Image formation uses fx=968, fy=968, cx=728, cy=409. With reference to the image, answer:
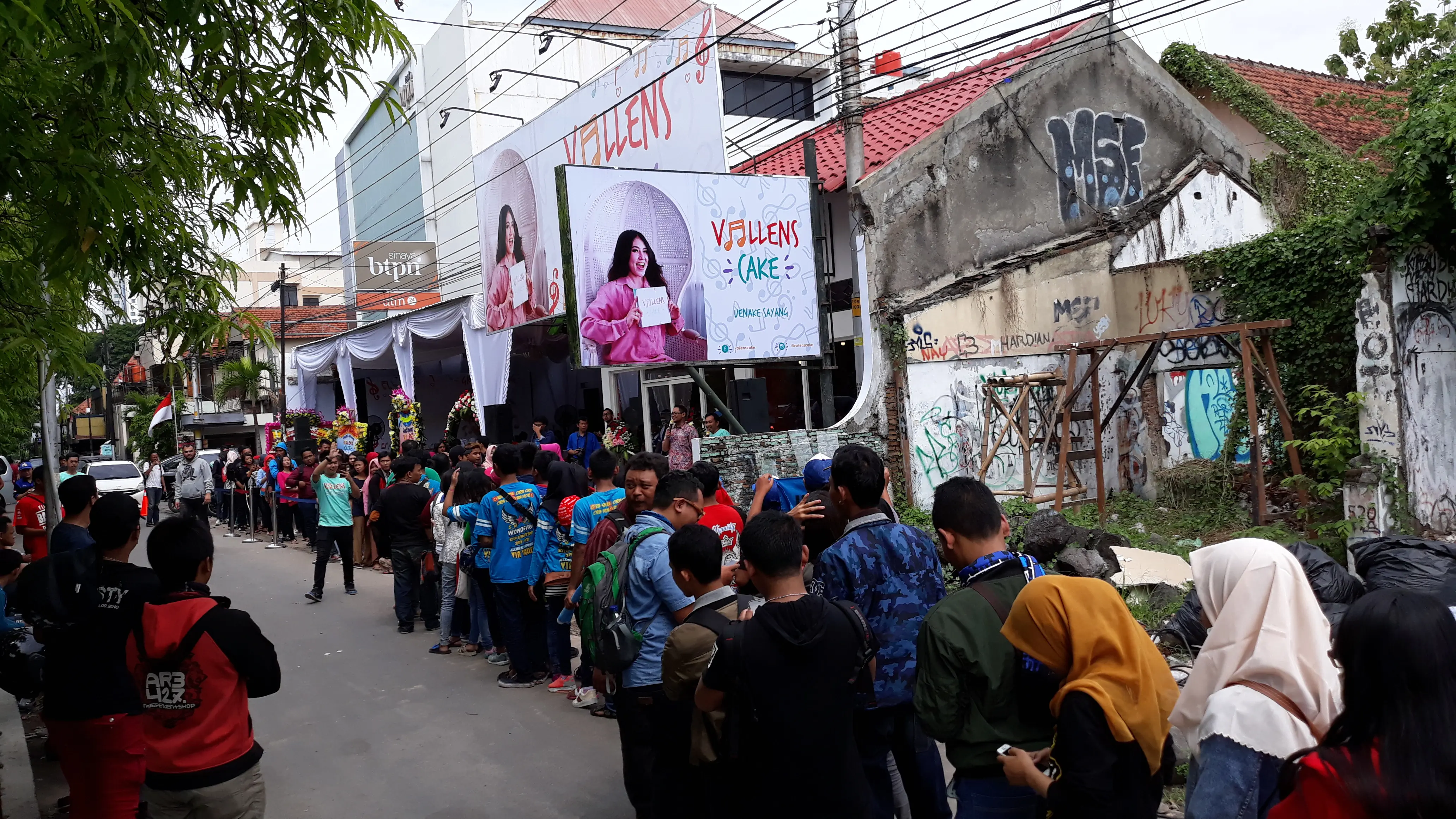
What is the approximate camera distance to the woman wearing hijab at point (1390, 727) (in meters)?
1.72

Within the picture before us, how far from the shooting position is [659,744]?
398 centimetres

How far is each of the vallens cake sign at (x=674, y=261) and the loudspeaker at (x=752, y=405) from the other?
0.77m

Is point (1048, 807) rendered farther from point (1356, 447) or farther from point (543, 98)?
point (543, 98)

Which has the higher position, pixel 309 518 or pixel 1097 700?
pixel 1097 700

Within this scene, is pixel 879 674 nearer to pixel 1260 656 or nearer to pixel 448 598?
pixel 1260 656

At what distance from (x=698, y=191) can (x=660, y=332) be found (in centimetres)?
166

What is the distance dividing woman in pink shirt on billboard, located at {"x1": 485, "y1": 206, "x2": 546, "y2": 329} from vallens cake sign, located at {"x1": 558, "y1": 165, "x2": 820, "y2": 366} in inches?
157

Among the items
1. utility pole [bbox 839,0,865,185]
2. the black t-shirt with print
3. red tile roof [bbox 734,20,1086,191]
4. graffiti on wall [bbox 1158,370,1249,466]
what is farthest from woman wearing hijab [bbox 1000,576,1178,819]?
red tile roof [bbox 734,20,1086,191]

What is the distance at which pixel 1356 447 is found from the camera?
30.1ft

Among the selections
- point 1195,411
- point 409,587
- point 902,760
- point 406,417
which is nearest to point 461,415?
point 406,417

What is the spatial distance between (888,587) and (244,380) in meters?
35.7

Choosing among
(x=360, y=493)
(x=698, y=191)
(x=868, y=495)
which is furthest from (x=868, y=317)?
(x=868, y=495)

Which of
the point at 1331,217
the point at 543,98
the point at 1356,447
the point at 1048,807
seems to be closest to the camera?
the point at 1048,807

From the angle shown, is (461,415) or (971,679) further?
(461,415)
